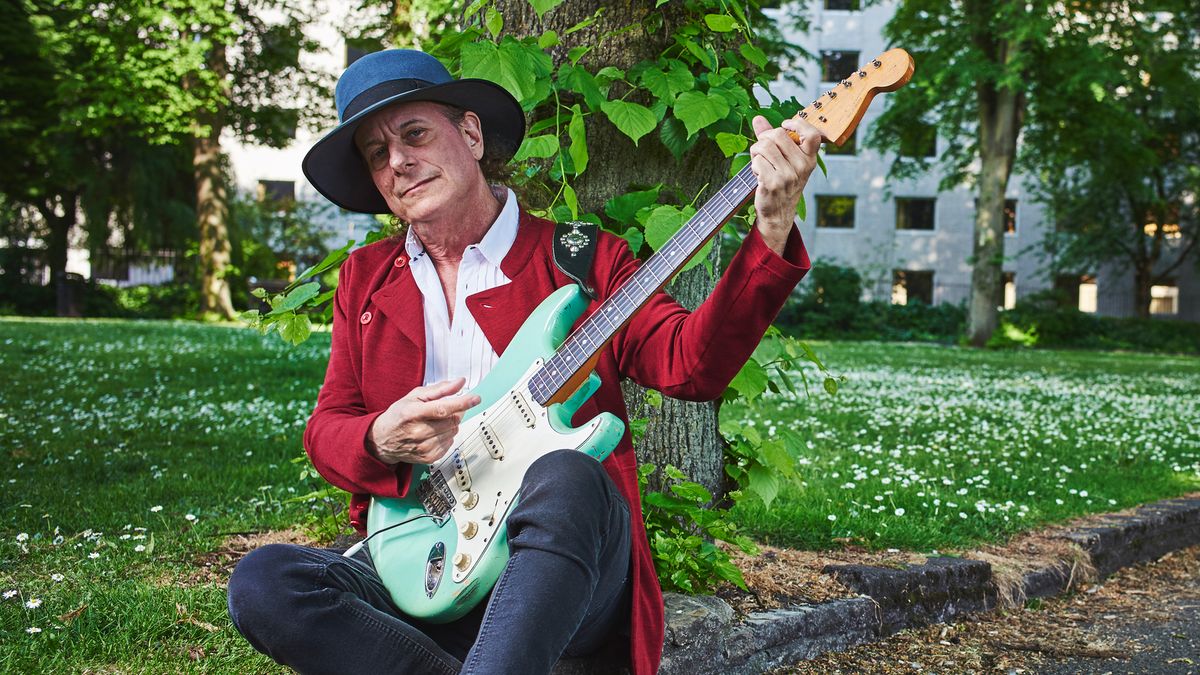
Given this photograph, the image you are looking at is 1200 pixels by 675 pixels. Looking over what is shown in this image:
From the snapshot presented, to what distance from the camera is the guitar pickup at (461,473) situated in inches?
95.8

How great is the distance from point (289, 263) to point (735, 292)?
1300 inches

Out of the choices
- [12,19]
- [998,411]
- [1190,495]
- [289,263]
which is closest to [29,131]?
[12,19]

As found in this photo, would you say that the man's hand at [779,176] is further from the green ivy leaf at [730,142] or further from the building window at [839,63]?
the building window at [839,63]

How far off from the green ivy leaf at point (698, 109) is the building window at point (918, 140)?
26.5m

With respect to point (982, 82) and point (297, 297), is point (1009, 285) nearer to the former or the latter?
point (982, 82)

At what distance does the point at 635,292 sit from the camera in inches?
95.8

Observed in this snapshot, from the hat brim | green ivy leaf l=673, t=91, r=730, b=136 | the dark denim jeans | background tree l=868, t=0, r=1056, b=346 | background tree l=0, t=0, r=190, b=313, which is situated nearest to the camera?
the dark denim jeans

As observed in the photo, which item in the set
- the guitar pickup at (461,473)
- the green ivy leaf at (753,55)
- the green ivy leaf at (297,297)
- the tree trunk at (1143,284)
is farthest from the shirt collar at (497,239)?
the tree trunk at (1143,284)

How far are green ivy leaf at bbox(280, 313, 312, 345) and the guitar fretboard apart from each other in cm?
157

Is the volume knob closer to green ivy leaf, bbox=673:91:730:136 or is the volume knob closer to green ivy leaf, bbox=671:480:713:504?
green ivy leaf, bbox=671:480:713:504

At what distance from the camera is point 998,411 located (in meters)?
10.1

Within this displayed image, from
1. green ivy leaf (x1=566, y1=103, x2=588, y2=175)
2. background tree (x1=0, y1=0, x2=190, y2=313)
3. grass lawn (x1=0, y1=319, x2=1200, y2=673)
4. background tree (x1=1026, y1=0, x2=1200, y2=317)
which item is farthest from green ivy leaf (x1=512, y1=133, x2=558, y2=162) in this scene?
background tree (x1=0, y1=0, x2=190, y2=313)

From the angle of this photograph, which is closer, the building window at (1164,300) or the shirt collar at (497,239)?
the shirt collar at (497,239)

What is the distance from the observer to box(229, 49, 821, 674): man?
2.17m
